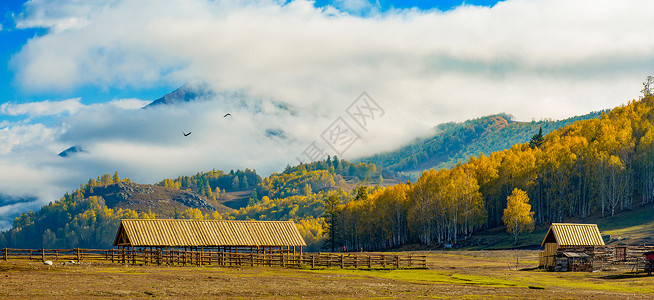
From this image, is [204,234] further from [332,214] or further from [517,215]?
[332,214]

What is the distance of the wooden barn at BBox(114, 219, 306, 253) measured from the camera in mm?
72312

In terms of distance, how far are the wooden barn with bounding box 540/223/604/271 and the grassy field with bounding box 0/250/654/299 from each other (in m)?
3.17

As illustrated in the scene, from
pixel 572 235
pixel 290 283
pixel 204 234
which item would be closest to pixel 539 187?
pixel 572 235

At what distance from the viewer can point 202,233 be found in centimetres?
7594

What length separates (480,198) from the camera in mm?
137500

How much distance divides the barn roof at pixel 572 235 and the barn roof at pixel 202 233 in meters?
30.3

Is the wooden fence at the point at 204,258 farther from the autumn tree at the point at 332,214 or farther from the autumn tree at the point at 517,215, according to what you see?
the autumn tree at the point at 332,214

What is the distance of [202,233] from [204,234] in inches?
10.9

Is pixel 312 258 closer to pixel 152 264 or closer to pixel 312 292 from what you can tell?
pixel 152 264

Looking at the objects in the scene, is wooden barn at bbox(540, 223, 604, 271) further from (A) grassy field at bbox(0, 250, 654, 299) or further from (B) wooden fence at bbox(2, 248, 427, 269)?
(B) wooden fence at bbox(2, 248, 427, 269)

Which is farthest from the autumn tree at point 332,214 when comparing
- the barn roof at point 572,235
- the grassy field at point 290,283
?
the grassy field at point 290,283

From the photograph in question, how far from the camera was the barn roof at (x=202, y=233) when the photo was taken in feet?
237

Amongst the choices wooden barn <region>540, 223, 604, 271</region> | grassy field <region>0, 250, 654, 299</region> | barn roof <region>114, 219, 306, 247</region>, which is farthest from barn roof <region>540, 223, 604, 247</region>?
barn roof <region>114, 219, 306, 247</region>

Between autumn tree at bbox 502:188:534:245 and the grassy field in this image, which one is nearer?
the grassy field
